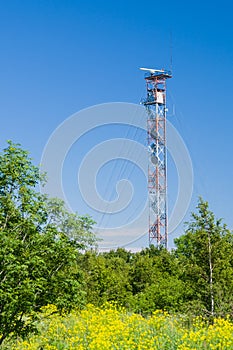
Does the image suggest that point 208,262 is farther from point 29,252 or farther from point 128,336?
point 29,252

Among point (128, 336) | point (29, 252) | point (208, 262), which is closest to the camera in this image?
point (29, 252)

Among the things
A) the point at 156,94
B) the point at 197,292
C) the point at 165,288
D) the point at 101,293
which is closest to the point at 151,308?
the point at 165,288

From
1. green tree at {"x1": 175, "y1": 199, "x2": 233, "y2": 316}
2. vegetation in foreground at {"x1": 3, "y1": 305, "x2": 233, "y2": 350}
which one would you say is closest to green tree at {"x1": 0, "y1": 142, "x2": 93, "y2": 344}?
vegetation in foreground at {"x1": 3, "y1": 305, "x2": 233, "y2": 350}

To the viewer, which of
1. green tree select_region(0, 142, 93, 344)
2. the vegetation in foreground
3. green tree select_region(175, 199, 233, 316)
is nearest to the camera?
green tree select_region(0, 142, 93, 344)

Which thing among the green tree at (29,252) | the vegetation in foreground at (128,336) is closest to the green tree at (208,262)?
the vegetation in foreground at (128,336)

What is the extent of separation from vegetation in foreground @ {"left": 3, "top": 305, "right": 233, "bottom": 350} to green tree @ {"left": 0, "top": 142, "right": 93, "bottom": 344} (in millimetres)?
665

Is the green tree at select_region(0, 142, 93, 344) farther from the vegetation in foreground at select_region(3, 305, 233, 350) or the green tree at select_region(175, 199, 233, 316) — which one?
the green tree at select_region(175, 199, 233, 316)

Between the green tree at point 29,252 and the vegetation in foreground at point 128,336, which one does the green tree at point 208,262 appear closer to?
the vegetation in foreground at point 128,336

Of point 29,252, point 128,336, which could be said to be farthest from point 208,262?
point 29,252

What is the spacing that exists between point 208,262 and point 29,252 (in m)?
8.28

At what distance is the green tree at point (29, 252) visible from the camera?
27.5 feet

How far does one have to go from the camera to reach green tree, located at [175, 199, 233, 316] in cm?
1543

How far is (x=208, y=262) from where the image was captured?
1591 centimetres

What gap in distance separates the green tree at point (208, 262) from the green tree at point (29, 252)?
6.62m
